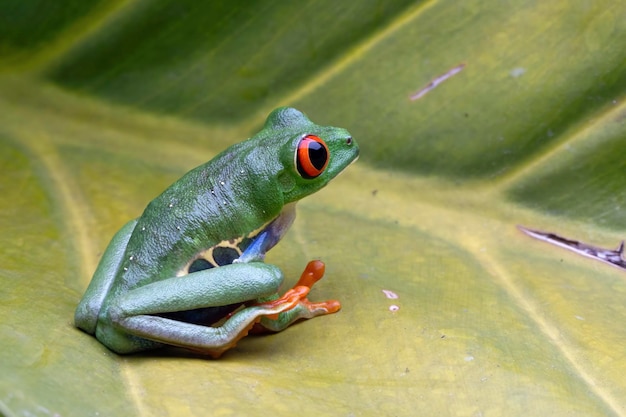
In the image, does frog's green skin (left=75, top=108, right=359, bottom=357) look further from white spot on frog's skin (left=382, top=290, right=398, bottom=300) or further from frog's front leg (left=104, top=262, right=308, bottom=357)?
white spot on frog's skin (left=382, top=290, right=398, bottom=300)

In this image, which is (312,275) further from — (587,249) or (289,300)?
(587,249)

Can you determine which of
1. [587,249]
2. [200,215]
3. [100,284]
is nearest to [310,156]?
[200,215]

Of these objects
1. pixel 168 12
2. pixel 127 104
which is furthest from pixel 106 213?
pixel 168 12

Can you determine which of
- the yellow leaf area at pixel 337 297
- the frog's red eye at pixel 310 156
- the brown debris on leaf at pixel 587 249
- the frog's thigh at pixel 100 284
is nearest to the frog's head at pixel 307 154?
the frog's red eye at pixel 310 156

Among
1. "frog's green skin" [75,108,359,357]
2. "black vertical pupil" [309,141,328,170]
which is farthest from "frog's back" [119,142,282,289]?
"black vertical pupil" [309,141,328,170]

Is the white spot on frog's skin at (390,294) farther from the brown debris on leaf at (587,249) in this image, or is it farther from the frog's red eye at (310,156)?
the brown debris on leaf at (587,249)

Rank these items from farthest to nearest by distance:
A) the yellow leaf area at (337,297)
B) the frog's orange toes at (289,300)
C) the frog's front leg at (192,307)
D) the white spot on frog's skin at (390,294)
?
1. the white spot on frog's skin at (390,294)
2. the frog's orange toes at (289,300)
3. the frog's front leg at (192,307)
4. the yellow leaf area at (337,297)
